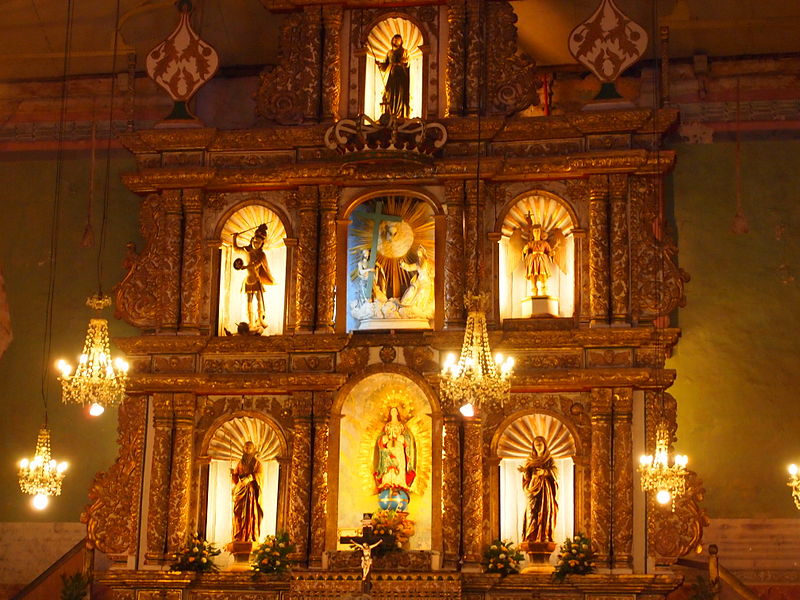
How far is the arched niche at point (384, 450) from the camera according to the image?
18516 millimetres

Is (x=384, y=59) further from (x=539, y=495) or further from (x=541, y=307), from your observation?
(x=539, y=495)

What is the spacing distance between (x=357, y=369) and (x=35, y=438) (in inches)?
186

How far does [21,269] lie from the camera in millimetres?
20953

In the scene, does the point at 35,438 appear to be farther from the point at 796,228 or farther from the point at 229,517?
the point at 796,228

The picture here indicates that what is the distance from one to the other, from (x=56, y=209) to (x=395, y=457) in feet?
20.1

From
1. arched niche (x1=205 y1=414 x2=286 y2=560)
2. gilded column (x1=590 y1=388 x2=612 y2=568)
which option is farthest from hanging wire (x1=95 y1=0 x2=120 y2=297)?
gilded column (x1=590 y1=388 x2=612 y2=568)

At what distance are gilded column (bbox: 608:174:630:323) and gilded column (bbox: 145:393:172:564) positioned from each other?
5.58 meters

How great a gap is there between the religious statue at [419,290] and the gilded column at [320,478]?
5.12 feet

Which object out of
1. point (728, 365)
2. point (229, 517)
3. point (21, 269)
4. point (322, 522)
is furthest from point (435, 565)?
point (21, 269)

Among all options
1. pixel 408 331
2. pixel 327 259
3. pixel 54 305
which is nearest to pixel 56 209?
pixel 54 305

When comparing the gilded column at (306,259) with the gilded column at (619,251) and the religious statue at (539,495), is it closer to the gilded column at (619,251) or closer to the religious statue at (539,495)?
the religious statue at (539,495)

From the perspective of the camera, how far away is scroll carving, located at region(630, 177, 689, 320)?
724 inches

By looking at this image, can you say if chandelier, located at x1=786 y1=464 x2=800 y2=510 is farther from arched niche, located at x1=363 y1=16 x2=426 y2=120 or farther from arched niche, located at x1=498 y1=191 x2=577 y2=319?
arched niche, located at x1=363 y1=16 x2=426 y2=120

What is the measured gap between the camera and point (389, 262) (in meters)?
19.5
